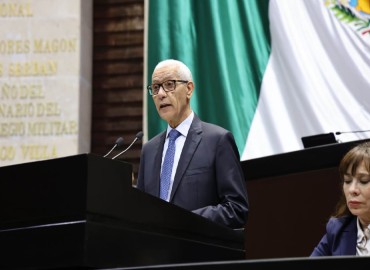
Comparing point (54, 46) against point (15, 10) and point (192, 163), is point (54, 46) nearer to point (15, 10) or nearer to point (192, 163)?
point (15, 10)

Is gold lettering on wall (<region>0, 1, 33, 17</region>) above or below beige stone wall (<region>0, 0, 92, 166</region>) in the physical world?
above

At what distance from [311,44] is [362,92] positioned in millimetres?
575

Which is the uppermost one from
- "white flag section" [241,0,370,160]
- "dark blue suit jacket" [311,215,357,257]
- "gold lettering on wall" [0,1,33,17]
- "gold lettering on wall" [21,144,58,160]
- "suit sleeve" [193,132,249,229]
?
"gold lettering on wall" [0,1,33,17]

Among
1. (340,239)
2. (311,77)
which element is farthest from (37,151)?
(340,239)

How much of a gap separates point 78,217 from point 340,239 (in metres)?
1.07

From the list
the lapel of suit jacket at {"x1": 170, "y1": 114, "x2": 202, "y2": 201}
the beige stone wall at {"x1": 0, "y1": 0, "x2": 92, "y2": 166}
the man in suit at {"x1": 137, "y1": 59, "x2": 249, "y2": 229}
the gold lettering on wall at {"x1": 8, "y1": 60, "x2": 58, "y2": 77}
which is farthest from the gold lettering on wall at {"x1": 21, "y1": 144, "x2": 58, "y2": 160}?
the lapel of suit jacket at {"x1": 170, "y1": 114, "x2": 202, "y2": 201}

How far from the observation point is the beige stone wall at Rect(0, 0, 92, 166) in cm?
708

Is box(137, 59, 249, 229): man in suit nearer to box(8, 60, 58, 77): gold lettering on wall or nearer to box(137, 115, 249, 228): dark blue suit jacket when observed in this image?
box(137, 115, 249, 228): dark blue suit jacket

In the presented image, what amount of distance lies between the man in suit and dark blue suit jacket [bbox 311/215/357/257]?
1.27 ft

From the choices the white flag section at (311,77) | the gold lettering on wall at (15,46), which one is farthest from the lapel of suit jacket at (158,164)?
the gold lettering on wall at (15,46)

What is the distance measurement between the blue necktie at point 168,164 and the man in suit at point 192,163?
10 mm

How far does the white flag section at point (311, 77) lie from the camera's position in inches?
256

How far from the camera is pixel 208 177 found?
3.33 m

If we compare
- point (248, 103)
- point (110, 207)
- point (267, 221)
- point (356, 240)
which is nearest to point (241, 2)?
point (248, 103)
